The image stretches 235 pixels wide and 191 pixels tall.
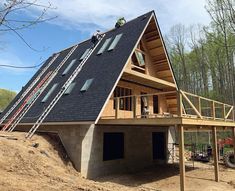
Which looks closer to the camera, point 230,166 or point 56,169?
point 56,169

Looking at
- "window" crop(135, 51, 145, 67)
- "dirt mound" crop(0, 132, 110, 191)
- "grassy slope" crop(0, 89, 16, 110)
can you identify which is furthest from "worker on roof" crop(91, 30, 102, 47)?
"grassy slope" crop(0, 89, 16, 110)

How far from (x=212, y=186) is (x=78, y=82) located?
357 inches

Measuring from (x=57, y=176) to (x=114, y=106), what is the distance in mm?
6268

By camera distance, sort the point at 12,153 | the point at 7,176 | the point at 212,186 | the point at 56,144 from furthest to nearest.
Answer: the point at 56,144
the point at 212,186
the point at 12,153
the point at 7,176

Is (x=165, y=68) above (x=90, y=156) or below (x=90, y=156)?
above

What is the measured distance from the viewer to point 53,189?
7555 millimetres

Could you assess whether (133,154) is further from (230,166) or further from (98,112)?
(230,166)

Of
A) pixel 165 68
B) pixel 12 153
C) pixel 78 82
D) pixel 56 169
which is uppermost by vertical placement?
pixel 165 68

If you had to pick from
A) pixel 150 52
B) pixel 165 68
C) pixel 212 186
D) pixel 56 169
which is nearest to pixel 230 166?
pixel 212 186

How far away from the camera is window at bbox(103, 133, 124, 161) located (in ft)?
45.9

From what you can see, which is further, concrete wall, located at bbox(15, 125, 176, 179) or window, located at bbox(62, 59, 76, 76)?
window, located at bbox(62, 59, 76, 76)

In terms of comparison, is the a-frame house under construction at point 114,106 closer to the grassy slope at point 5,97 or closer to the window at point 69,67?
the window at point 69,67

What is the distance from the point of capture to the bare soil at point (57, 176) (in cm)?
810

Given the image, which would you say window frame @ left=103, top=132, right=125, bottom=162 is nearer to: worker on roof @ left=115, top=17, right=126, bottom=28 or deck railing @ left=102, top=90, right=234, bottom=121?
deck railing @ left=102, top=90, right=234, bottom=121
